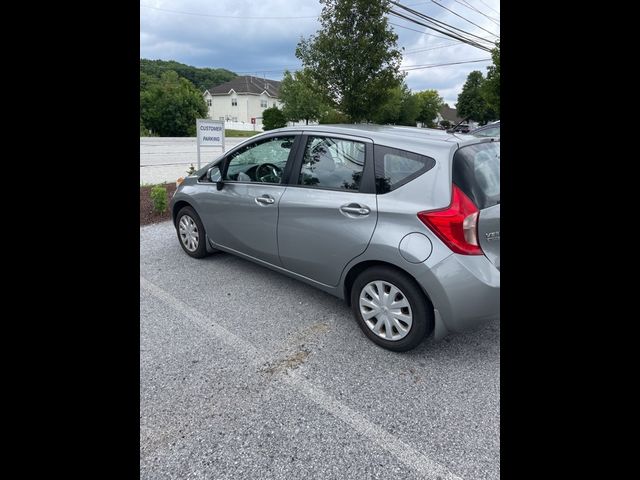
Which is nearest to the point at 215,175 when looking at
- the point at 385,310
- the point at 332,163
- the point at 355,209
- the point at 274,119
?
the point at 332,163

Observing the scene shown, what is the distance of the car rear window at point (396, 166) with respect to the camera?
8.66 ft

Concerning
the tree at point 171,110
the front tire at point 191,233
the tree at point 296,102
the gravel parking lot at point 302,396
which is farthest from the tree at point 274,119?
the gravel parking lot at point 302,396

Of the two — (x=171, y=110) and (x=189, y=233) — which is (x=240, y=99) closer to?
(x=171, y=110)

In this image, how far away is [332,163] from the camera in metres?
3.10

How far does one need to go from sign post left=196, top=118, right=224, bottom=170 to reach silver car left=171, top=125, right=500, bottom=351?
5238mm

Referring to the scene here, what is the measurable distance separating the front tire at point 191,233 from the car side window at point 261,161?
75 cm

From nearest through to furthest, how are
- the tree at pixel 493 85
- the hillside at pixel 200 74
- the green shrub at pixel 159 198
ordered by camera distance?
the green shrub at pixel 159 198 < the tree at pixel 493 85 < the hillside at pixel 200 74

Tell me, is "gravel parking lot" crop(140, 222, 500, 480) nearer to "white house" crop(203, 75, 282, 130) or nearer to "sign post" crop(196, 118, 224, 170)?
"sign post" crop(196, 118, 224, 170)

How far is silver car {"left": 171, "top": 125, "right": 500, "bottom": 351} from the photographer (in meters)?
2.49

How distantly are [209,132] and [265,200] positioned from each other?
5.78 meters

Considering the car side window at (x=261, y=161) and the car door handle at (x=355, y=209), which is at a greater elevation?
the car side window at (x=261, y=161)

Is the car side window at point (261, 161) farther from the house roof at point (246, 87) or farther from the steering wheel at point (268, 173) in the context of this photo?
the house roof at point (246, 87)
